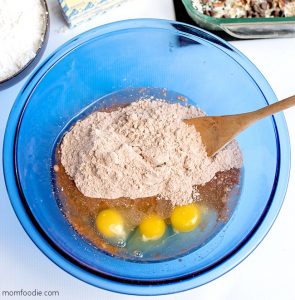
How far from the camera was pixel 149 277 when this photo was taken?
99cm

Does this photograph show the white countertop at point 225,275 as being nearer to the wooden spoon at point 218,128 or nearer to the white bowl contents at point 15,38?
the white bowl contents at point 15,38

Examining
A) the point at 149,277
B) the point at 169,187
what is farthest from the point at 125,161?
the point at 149,277

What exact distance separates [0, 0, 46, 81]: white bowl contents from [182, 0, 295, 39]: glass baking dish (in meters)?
0.29

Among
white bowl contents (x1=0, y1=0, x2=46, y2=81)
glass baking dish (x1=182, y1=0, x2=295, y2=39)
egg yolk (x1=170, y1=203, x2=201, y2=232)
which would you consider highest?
white bowl contents (x1=0, y1=0, x2=46, y2=81)

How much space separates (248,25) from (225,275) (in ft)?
1.55

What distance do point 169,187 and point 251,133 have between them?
0.20 metres

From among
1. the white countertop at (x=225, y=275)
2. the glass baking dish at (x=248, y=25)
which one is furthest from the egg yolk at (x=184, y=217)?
the glass baking dish at (x=248, y=25)

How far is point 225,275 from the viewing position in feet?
3.58

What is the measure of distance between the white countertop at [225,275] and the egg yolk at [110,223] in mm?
119

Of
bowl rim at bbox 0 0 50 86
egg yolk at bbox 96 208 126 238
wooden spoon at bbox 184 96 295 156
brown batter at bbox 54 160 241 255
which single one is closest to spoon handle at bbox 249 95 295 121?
wooden spoon at bbox 184 96 295 156

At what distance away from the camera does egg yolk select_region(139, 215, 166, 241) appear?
3.37ft

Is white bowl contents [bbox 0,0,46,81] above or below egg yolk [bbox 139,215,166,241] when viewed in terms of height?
above

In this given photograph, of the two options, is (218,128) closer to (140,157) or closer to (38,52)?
(140,157)

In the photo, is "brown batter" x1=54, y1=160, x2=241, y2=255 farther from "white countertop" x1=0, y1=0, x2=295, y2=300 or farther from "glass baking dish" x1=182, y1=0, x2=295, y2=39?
"glass baking dish" x1=182, y1=0, x2=295, y2=39
